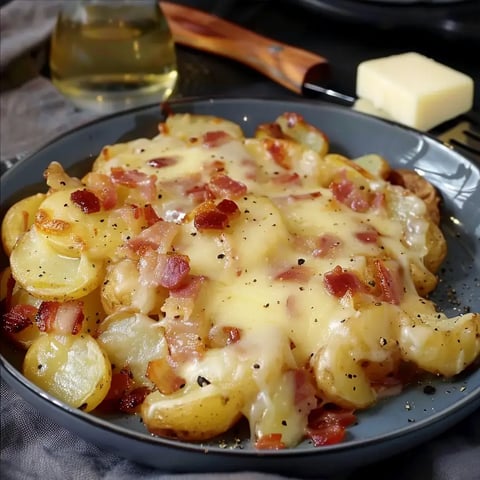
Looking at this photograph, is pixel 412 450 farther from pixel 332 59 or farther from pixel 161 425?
pixel 332 59

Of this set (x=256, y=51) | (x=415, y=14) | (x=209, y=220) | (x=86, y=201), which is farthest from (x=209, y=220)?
(x=415, y=14)

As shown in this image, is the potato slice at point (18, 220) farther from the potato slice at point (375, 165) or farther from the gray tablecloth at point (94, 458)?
the potato slice at point (375, 165)

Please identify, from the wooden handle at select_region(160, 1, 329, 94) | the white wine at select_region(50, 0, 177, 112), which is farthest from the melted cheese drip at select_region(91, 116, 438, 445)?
the wooden handle at select_region(160, 1, 329, 94)

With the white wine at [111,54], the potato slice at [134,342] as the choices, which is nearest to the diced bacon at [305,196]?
the potato slice at [134,342]

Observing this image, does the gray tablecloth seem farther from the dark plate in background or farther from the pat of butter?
the dark plate in background

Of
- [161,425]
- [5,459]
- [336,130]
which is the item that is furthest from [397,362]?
[336,130]

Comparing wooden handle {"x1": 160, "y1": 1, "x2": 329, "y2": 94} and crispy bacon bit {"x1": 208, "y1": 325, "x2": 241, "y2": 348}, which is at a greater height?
crispy bacon bit {"x1": 208, "y1": 325, "x2": 241, "y2": 348}
